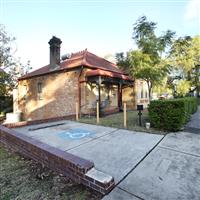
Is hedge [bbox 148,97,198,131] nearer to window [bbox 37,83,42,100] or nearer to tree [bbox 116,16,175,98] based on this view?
tree [bbox 116,16,175,98]

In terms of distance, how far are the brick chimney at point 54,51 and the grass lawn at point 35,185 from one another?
12.0m

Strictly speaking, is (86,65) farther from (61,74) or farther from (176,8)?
(176,8)

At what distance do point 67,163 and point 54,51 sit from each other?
1348cm

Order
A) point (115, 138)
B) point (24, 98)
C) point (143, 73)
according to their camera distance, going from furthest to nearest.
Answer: point (24, 98)
point (143, 73)
point (115, 138)

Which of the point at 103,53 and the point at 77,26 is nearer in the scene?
the point at 77,26

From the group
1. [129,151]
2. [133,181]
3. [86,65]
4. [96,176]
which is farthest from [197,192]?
[86,65]

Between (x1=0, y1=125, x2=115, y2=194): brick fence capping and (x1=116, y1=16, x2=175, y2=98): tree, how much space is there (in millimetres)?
7835

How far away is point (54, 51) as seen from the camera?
14.8m

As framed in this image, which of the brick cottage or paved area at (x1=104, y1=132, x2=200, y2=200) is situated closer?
paved area at (x1=104, y1=132, x2=200, y2=200)

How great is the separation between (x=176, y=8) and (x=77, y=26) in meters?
7.56

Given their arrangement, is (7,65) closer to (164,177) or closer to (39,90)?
(39,90)

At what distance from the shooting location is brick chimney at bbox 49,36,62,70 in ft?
47.9

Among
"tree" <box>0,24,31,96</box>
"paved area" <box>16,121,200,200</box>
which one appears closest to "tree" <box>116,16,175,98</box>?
"paved area" <box>16,121,200,200</box>

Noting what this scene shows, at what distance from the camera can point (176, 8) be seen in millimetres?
11016
